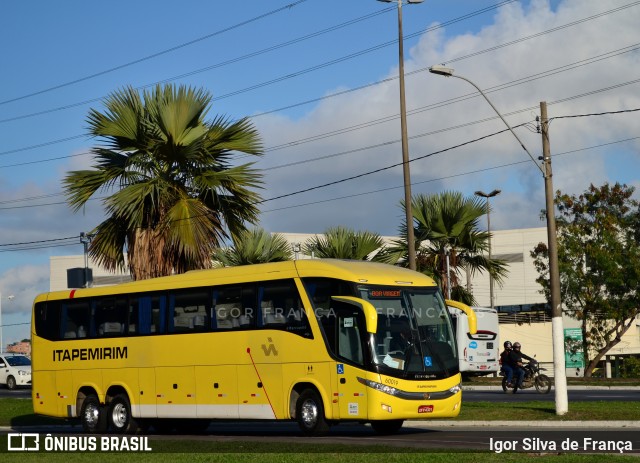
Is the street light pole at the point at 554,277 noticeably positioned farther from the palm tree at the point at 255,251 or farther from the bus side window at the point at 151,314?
the palm tree at the point at 255,251

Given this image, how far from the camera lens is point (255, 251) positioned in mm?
40312

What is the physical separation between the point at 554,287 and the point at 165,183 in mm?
10594

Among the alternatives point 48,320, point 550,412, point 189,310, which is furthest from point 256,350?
point 48,320

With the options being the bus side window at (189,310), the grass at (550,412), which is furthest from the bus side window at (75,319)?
the grass at (550,412)

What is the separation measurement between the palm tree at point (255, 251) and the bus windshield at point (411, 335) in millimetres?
18014

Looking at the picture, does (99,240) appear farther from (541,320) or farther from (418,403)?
(541,320)

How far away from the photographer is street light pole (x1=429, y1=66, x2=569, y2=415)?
2452 centimetres

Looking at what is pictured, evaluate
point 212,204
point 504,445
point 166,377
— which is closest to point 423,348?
point 504,445

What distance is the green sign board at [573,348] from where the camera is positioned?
56656 mm

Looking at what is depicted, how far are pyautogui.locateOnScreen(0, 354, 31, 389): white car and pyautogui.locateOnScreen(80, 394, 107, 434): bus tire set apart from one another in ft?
90.3

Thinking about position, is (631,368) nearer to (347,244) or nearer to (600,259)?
(600,259)

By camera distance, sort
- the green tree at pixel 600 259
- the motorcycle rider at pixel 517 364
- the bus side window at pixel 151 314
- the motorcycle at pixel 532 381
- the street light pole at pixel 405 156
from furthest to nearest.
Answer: the green tree at pixel 600 259, the motorcycle rider at pixel 517 364, the motorcycle at pixel 532 381, the street light pole at pixel 405 156, the bus side window at pixel 151 314

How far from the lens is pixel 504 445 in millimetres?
17641

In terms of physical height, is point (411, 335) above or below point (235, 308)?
below
